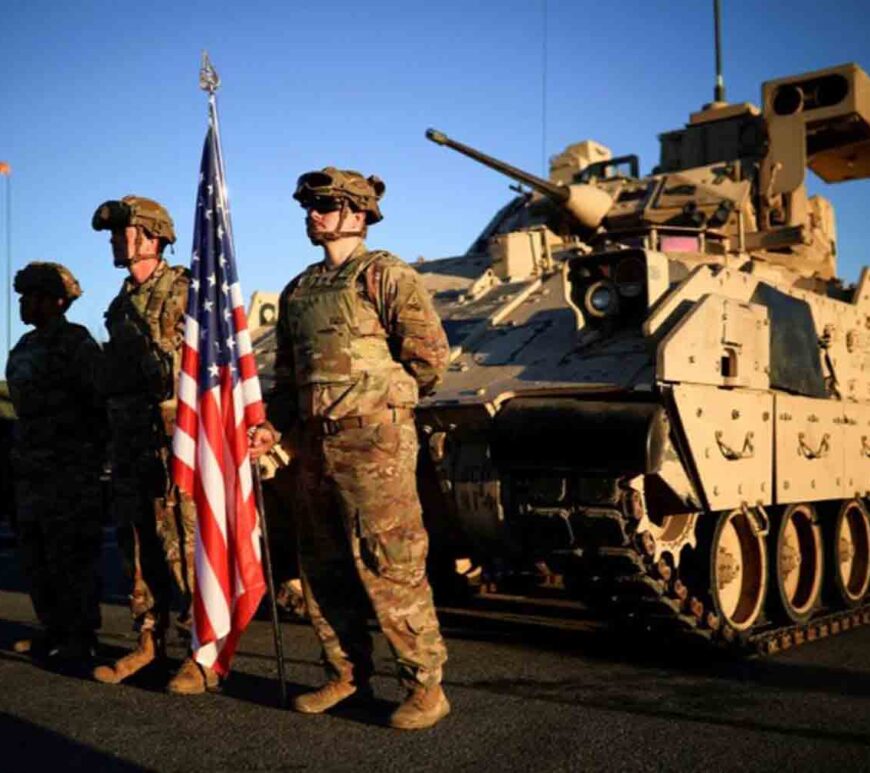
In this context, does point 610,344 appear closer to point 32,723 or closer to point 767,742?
point 767,742

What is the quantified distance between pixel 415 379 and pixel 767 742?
2104mm

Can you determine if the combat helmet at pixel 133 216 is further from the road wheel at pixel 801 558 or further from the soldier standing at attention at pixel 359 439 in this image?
the road wheel at pixel 801 558

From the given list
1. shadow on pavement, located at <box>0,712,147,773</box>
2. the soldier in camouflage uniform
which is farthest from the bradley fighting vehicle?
shadow on pavement, located at <box>0,712,147,773</box>

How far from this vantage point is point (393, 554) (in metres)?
4.82

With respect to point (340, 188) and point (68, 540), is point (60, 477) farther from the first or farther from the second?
point (340, 188)

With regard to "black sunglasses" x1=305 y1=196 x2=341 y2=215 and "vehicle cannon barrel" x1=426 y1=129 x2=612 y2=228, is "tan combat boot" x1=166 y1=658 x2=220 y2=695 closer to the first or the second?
"black sunglasses" x1=305 y1=196 x2=341 y2=215

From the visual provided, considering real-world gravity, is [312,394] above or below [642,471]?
above

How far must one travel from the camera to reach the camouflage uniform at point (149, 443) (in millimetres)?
5742

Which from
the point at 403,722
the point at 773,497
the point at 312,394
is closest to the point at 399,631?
the point at 403,722

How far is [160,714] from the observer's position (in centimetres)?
512

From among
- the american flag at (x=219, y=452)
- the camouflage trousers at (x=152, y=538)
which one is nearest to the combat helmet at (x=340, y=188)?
the american flag at (x=219, y=452)

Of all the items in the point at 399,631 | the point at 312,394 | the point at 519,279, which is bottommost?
the point at 399,631

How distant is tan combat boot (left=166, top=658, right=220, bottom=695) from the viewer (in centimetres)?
543

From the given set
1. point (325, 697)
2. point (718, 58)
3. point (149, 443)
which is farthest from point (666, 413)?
point (718, 58)
